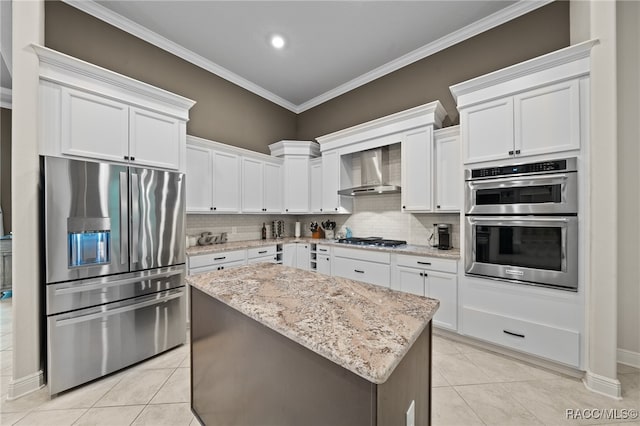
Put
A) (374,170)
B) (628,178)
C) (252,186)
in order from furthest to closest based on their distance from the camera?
(252,186) < (374,170) < (628,178)

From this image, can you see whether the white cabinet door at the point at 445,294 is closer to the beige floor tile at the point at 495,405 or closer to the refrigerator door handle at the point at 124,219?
the beige floor tile at the point at 495,405

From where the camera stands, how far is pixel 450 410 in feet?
5.83

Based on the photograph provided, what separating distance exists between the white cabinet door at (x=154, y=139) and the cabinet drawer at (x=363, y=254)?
2.33 metres

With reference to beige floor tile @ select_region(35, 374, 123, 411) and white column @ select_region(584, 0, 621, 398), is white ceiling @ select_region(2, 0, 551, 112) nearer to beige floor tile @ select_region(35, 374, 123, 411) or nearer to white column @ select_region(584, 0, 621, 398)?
white column @ select_region(584, 0, 621, 398)

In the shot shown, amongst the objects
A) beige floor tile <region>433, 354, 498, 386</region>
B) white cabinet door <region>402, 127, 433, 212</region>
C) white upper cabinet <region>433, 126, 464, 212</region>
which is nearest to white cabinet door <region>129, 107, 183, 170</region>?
white cabinet door <region>402, 127, 433, 212</region>

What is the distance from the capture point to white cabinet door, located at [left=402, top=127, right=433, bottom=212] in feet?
10.3

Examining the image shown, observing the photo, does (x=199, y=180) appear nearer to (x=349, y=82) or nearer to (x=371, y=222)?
(x=371, y=222)

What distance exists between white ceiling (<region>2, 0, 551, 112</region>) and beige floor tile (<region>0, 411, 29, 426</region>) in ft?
12.2

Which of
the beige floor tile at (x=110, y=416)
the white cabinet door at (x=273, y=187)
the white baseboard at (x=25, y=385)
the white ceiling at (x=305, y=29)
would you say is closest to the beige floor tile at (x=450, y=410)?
the beige floor tile at (x=110, y=416)

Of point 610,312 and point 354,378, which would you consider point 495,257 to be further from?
point 354,378

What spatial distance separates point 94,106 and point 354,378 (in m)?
2.91

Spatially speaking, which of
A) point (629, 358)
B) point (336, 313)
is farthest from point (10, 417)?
point (629, 358)

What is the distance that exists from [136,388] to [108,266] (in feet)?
3.31

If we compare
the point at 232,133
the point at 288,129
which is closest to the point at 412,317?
the point at 232,133
